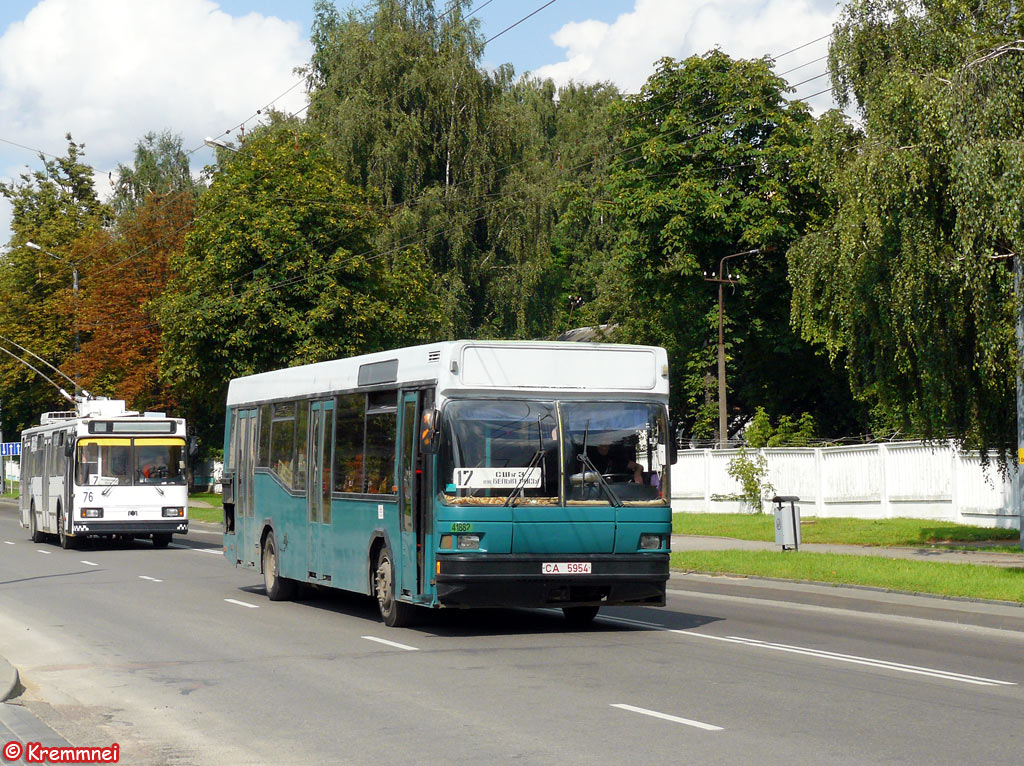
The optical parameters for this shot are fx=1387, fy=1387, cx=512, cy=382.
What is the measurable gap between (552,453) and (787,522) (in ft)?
43.5

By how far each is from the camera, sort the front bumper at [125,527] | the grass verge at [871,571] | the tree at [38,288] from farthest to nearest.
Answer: the tree at [38,288]
the front bumper at [125,527]
the grass verge at [871,571]

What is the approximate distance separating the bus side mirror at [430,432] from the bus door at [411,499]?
1.52 feet

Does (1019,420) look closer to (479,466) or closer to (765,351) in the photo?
(479,466)

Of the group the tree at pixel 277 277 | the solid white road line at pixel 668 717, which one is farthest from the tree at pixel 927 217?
the tree at pixel 277 277

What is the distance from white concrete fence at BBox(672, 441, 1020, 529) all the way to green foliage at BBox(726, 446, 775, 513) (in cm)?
23

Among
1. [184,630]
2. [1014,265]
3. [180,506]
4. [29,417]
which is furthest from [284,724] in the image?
[29,417]

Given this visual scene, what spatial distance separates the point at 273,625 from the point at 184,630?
3.38 feet

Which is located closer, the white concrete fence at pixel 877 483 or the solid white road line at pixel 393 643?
the solid white road line at pixel 393 643

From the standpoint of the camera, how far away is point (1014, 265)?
22.5 m

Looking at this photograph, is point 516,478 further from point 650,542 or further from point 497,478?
point 650,542

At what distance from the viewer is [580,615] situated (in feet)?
52.0

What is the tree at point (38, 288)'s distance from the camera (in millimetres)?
70375

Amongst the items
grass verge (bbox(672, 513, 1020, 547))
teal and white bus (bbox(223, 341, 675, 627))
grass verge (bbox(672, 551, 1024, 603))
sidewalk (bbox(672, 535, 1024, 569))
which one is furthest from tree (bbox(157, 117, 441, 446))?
teal and white bus (bbox(223, 341, 675, 627))

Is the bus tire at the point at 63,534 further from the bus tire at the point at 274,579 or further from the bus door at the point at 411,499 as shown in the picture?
the bus door at the point at 411,499
